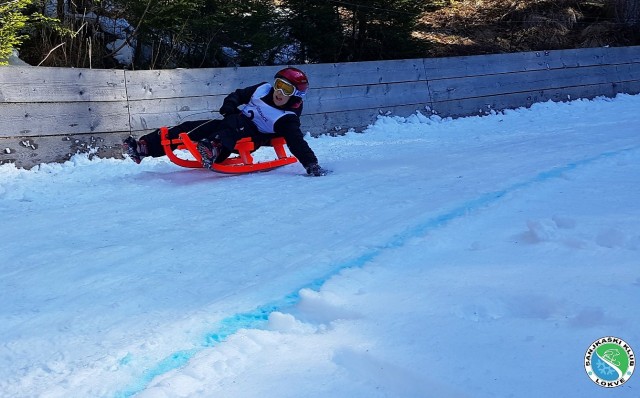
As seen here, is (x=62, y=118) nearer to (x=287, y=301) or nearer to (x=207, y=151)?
(x=207, y=151)

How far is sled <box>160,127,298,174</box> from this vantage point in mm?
4582

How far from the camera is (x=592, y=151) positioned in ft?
16.2

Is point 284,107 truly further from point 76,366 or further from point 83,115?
point 76,366

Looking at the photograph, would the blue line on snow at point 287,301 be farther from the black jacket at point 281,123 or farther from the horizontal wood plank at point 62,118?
the horizontal wood plank at point 62,118

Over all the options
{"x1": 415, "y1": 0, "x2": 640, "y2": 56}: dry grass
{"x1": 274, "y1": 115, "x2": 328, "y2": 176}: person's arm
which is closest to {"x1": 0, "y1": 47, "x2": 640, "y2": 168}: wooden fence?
{"x1": 274, "y1": 115, "x2": 328, "y2": 176}: person's arm

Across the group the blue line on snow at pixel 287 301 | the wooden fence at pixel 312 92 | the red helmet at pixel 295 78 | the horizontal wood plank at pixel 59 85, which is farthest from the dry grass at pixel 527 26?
the blue line on snow at pixel 287 301

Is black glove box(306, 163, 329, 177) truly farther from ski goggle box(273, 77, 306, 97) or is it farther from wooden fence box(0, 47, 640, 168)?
wooden fence box(0, 47, 640, 168)

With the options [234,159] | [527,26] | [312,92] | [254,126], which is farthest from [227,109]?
[527,26]

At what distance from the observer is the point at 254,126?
4824 mm

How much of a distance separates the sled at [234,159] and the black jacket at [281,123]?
0.09 metres

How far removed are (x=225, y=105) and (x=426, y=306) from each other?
297cm

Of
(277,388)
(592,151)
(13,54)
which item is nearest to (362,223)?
(277,388)

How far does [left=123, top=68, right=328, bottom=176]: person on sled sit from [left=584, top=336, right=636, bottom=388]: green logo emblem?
2.91 metres

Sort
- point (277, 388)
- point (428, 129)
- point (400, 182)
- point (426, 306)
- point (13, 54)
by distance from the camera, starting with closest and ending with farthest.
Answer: point (277, 388) < point (426, 306) < point (400, 182) < point (13, 54) < point (428, 129)
